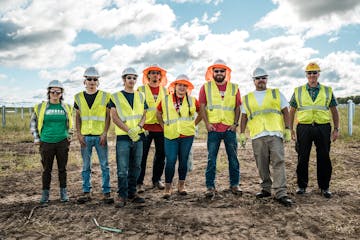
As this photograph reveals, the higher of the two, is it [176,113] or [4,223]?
[176,113]

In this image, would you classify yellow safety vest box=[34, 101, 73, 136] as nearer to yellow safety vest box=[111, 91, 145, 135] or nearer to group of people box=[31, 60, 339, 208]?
group of people box=[31, 60, 339, 208]

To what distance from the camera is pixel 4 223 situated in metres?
5.07

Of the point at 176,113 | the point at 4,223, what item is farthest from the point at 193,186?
the point at 4,223

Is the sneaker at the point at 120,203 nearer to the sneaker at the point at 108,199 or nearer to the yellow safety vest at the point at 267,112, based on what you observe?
the sneaker at the point at 108,199

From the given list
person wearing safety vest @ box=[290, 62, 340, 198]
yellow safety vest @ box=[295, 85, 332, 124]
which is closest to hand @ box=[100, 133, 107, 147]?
person wearing safety vest @ box=[290, 62, 340, 198]

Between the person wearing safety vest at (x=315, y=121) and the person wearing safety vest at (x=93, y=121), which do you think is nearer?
the person wearing safety vest at (x=93, y=121)

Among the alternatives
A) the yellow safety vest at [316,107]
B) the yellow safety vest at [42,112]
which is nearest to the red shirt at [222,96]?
the yellow safety vest at [316,107]

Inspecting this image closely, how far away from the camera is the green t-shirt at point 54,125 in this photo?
570cm

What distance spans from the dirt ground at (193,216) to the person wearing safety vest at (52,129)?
0.66m

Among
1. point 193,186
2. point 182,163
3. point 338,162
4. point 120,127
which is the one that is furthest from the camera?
point 338,162

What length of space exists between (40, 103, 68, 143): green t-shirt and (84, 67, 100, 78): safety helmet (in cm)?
72

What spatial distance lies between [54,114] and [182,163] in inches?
86.8

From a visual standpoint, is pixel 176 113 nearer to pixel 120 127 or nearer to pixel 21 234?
pixel 120 127

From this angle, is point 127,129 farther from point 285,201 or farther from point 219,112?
point 285,201
